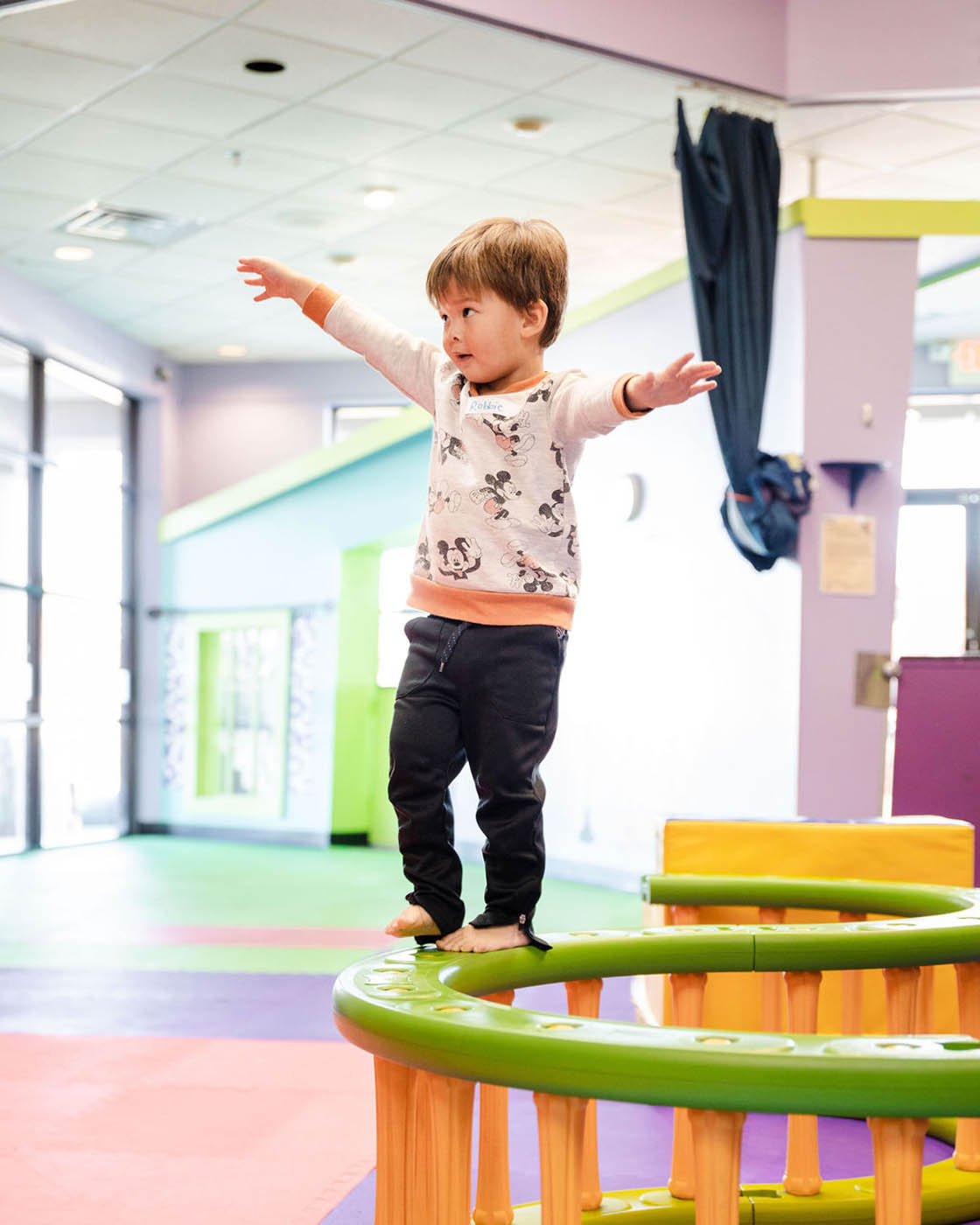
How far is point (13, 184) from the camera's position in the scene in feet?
21.9

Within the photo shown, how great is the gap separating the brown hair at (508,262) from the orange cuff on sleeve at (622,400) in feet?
0.57

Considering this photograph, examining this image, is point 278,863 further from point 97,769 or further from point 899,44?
point 899,44

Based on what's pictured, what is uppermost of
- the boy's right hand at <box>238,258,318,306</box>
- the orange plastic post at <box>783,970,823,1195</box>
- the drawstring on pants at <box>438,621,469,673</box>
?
the boy's right hand at <box>238,258,318,306</box>

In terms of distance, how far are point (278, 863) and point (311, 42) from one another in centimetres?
441

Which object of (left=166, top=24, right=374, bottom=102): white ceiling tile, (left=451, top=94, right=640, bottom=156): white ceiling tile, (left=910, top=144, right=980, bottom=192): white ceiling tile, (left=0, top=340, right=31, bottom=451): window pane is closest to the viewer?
(left=166, top=24, right=374, bottom=102): white ceiling tile

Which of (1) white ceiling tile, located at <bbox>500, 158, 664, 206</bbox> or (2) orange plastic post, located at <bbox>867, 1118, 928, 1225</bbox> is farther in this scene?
(1) white ceiling tile, located at <bbox>500, 158, 664, 206</bbox>

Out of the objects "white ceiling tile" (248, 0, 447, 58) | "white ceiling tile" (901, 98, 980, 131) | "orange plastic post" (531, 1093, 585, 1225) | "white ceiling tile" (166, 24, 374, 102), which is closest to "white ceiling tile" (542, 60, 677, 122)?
"white ceiling tile" (248, 0, 447, 58)

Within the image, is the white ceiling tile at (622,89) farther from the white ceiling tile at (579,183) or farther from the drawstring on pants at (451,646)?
the drawstring on pants at (451,646)

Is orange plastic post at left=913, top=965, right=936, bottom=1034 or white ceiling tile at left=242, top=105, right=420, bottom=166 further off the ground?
white ceiling tile at left=242, top=105, right=420, bottom=166

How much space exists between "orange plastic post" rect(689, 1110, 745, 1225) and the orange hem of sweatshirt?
759mm

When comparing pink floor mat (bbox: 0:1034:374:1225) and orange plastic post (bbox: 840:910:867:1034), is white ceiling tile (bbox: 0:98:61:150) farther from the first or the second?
orange plastic post (bbox: 840:910:867:1034)

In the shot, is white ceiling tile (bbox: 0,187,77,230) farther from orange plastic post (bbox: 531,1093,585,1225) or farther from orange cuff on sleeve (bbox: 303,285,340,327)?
orange plastic post (bbox: 531,1093,585,1225)

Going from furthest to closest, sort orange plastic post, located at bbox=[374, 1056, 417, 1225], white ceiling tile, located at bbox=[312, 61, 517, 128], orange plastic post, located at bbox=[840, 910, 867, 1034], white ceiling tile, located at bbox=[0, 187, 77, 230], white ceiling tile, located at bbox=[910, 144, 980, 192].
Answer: white ceiling tile, located at bbox=[0, 187, 77, 230] < white ceiling tile, located at bbox=[910, 144, 980, 192] < white ceiling tile, located at bbox=[312, 61, 517, 128] < orange plastic post, located at bbox=[840, 910, 867, 1034] < orange plastic post, located at bbox=[374, 1056, 417, 1225]

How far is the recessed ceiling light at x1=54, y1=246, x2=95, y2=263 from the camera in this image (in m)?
7.56
